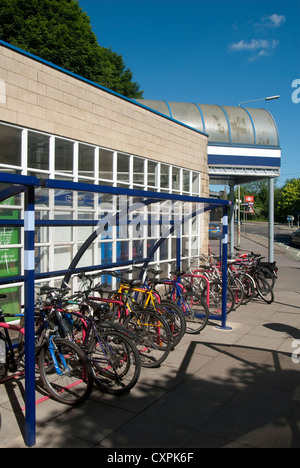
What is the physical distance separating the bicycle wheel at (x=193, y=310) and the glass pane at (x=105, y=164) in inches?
125

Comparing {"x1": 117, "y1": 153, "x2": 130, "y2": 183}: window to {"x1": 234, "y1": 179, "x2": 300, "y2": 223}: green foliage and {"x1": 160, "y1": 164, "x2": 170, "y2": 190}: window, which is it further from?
{"x1": 234, "y1": 179, "x2": 300, "y2": 223}: green foliage

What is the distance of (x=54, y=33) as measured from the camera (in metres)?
21.8

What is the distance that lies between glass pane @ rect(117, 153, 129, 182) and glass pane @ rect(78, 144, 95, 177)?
0.91 meters

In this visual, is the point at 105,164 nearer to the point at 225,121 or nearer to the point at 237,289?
the point at 237,289

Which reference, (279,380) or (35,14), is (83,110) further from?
(35,14)

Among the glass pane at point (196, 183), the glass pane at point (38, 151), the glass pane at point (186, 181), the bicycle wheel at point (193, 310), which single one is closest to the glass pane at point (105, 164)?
the glass pane at point (38, 151)

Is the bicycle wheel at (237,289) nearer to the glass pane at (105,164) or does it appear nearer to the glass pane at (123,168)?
the glass pane at (123,168)

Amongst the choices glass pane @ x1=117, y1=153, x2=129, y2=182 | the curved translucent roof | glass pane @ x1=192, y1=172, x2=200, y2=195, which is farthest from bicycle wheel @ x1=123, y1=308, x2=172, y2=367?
the curved translucent roof

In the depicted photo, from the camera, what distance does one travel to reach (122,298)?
5273 mm

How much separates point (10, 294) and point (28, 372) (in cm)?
354

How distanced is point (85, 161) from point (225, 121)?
799 cm

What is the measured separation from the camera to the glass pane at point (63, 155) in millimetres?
7168

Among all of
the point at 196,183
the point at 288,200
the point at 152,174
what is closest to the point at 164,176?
the point at 152,174

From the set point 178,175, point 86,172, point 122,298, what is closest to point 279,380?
point 122,298
